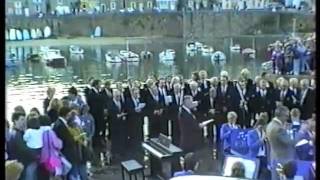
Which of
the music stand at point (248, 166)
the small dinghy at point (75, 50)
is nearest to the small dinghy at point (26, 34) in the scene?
the small dinghy at point (75, 50)

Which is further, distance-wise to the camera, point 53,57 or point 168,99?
point 168,99

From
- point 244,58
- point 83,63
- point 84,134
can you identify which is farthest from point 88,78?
point 244,58

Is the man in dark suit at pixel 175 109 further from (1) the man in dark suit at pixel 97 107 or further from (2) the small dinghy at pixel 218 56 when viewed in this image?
(1) the man in dark suit at pixel 97 107

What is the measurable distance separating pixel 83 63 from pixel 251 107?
897 millimetres

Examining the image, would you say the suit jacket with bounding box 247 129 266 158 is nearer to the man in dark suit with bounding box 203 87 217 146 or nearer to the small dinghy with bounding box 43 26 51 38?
the man in dark suit with bounding box 203 87 217 146

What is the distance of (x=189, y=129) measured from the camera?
8.82ft

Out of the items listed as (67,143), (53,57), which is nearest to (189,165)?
(67,143)

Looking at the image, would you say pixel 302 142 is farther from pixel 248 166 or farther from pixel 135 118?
pixel 135 118

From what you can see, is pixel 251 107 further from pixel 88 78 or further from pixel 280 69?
pixel 88 78

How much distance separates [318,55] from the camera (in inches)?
38.9

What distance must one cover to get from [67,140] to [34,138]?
0.16 m

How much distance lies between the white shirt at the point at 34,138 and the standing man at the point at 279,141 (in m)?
1.15

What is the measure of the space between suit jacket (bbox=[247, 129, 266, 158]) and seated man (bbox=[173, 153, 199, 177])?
33 cm

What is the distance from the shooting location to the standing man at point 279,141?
254cm
